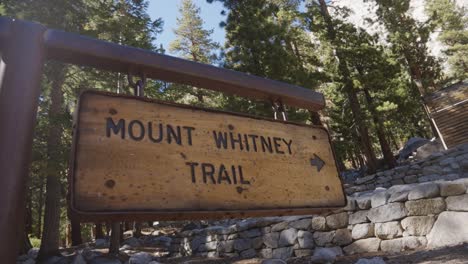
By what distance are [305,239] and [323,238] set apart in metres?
0.41

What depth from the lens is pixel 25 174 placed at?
A: 1.28 m

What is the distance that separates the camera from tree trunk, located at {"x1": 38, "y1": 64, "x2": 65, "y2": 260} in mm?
10430

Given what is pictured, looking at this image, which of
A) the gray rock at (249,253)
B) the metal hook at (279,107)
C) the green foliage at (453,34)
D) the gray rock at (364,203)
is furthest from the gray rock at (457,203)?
the green foliage at (453,34)

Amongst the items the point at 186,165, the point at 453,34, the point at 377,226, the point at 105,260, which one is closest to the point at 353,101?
the point at 377,226

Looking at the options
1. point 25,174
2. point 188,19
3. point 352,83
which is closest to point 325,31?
point 352,83

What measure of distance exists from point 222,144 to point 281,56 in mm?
13834

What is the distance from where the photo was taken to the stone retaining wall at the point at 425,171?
13.9 meters

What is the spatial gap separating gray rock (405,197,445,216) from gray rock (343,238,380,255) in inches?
33.5

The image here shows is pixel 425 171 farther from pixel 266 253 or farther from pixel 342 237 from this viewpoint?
pixel 266 253

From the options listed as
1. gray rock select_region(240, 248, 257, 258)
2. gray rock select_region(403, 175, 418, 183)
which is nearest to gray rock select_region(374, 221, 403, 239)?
gray rock select_region(240, 248, 257, 258)

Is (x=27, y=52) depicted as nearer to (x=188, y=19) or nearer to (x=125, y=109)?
(x=125, y=109)

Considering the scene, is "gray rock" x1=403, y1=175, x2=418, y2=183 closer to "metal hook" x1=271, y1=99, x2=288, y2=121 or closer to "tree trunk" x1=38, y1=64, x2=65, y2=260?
"tree trunk" x1=38, y1=64, x2=65, y2=260

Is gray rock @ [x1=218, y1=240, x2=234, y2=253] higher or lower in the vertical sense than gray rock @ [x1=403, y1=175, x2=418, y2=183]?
lower

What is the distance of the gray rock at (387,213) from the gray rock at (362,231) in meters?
0.15
